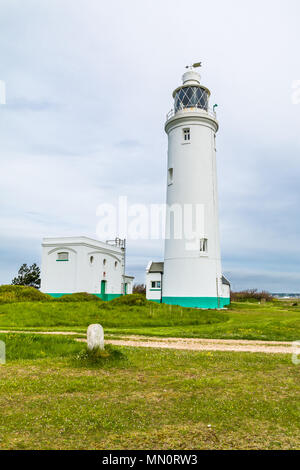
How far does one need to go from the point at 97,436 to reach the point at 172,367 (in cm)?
395

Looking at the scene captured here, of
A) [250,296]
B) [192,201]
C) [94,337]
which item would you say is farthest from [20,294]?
[250,296]

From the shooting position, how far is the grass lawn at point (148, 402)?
456cm

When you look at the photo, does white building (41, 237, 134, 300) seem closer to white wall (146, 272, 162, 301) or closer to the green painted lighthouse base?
white wall (146, 272, 162, 301)

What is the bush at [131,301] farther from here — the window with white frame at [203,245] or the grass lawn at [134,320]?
the window with white frame at [203,245]

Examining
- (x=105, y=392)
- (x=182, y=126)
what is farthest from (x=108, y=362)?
(x=182, y=126)

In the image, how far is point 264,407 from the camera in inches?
225

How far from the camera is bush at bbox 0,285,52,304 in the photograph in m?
26.1

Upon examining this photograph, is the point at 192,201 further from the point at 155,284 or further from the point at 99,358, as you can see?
the point at 99,358

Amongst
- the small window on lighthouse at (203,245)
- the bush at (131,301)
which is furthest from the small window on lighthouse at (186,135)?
the bush at (131,301)

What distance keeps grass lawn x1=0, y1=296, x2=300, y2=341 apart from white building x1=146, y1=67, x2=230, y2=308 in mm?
7527

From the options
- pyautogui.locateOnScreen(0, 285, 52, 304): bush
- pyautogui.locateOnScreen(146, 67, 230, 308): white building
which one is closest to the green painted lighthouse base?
pyautogui.locateOnScreen(146, 67, 230, 308): white building

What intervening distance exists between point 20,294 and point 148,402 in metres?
22.9

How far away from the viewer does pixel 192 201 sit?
99.9ft

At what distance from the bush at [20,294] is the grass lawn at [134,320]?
4370mm
